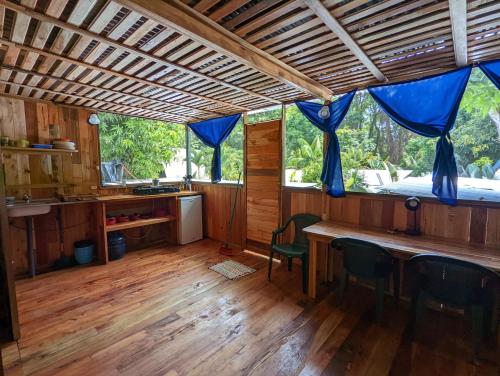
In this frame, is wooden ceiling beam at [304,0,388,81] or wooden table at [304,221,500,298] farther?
wooden table at [304,221,500,298]

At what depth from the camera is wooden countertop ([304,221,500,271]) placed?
2.05m

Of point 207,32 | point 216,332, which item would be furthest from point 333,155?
point 216,332

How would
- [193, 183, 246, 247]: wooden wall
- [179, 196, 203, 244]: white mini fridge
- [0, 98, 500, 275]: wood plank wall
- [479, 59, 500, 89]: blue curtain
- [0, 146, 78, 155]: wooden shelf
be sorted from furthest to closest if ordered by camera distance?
[179, 196, 203, 244]: white mini fridge, [193, 183, 246, 247]: wooden wall, [0, 146, 78, 155]: wooden shelf, [0, 98, 500, 275]: wood plank wall, [479, 59, 500, 89]: blue curtain

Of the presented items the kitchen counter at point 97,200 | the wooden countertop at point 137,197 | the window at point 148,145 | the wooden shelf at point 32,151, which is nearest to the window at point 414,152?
the wooden countertop at point 137,197

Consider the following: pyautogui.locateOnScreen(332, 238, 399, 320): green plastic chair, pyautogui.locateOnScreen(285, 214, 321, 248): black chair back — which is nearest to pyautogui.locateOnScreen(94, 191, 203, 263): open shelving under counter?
pyautogui.locateOnScreen(285, 214, 321, 248): black chair back

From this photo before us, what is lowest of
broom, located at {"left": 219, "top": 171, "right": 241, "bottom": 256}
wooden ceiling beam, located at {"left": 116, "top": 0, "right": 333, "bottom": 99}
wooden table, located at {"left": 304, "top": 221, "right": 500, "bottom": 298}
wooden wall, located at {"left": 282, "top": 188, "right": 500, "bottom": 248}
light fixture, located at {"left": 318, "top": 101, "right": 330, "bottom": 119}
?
broom, located at {"left": 219, "top": 171, "right": 241, "bottom": 256}

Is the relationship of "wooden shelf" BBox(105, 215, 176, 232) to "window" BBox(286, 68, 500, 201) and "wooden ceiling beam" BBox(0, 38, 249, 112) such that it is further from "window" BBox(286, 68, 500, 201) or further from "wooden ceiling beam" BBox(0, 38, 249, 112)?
"window" BBox(286, 68, 500, 201)

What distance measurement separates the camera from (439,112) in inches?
97.0

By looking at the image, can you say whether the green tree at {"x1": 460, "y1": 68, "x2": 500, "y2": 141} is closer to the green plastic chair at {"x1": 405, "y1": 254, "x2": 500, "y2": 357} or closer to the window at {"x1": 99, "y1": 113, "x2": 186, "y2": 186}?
the green plastic chair at {"x1": 405, "y1": 254, "x2": 500, "y2": 357}

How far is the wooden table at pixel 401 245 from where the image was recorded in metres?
2.07

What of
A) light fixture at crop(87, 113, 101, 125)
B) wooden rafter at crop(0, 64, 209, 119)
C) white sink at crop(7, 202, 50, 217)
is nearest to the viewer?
wooden rafter at crop(0, 64, 209, 119)

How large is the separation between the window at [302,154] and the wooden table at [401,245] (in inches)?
37.6

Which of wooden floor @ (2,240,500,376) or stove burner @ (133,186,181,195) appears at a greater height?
stove burner @ (133,186,181,195)

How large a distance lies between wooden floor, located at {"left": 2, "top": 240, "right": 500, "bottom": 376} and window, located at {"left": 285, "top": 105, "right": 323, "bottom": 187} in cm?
177
